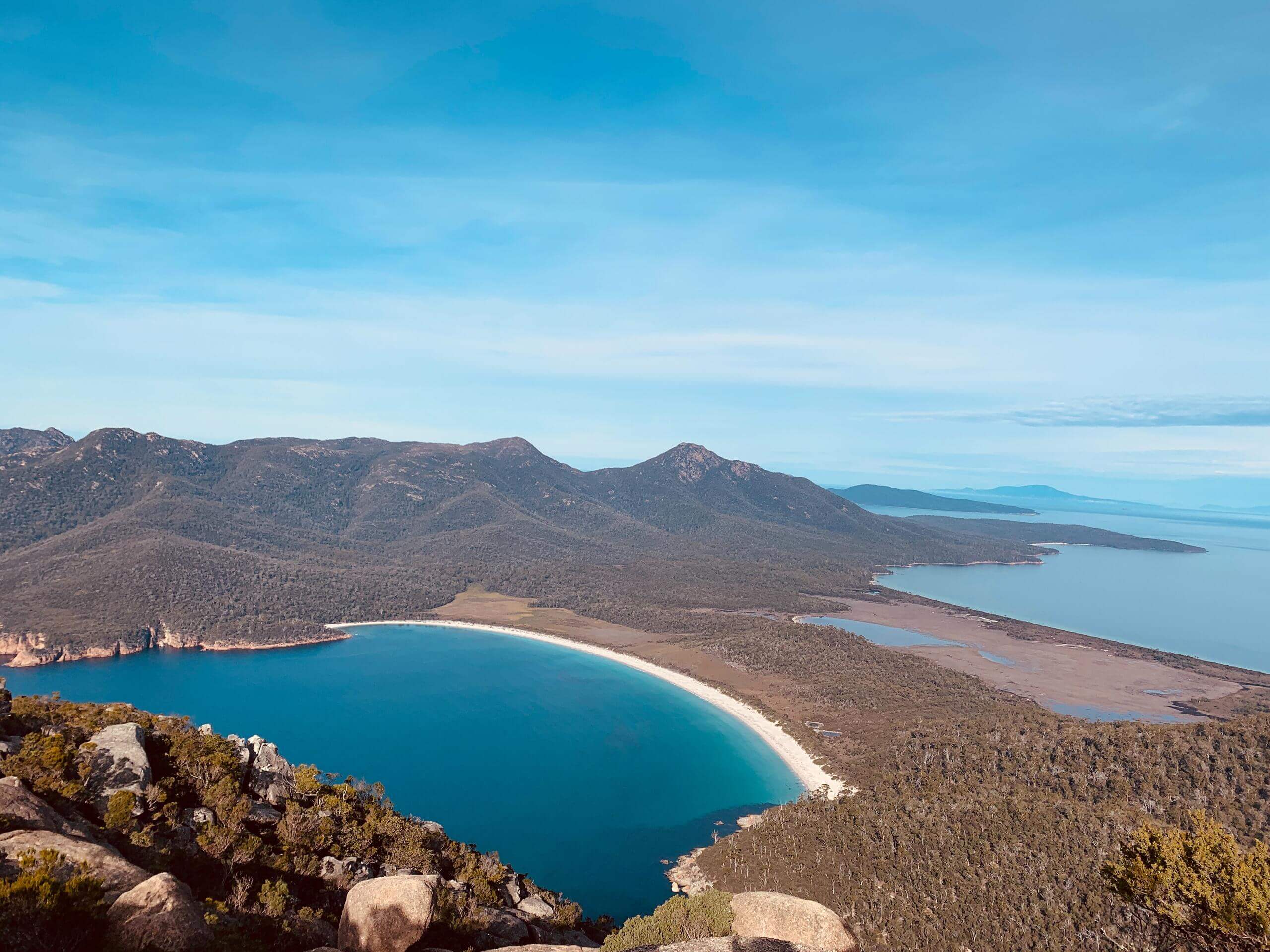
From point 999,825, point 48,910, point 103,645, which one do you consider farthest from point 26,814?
point 103,645

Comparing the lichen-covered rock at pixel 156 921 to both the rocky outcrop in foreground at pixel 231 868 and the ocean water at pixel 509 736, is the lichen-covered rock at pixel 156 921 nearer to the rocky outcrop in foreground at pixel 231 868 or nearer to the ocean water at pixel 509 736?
the rocky outcrop in foreground at pixel 231 868

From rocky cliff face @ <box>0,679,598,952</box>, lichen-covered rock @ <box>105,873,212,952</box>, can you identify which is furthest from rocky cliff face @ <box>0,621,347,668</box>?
lichen-covered rock @ <box>105,873,212,952</box>

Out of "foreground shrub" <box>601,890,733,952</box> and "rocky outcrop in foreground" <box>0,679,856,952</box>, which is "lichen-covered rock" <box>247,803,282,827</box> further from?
"foreground shrub" <box>601,890,733,952</box>

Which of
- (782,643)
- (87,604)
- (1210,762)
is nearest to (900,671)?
(782,643)

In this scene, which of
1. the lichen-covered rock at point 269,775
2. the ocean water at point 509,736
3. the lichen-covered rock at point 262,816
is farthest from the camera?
the ocean water at point 509,736

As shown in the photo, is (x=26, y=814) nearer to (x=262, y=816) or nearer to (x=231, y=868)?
(x=231, y=868)

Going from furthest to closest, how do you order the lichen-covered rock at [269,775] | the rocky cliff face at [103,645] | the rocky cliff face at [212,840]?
the rocky cliff face at [103,645], the lichen-covered rock at [269,775], the rocky cliff face at [212,840]

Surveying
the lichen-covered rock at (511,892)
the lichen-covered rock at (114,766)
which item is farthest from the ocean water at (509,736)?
the lichen-covered rock at (114,766)
